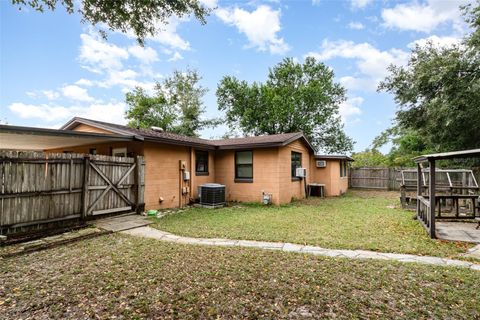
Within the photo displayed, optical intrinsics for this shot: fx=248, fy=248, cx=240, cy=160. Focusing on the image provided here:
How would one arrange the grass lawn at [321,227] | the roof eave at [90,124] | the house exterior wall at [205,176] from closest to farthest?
the grass lawn at [321,227], the roof eave at [90,124], the house exterior wall at [205,176]

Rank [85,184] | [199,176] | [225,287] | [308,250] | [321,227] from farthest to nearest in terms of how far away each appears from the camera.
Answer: [199,176]
[85,184]
[321,227]
[308,250]
[225,287]

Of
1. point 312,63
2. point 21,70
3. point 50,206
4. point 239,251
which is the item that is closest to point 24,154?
point 50,206

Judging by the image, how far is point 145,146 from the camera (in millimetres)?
8258

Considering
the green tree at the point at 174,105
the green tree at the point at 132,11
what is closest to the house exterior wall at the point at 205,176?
the green tree at the point at 132,11

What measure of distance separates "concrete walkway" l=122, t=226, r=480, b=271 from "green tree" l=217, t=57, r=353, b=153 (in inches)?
726

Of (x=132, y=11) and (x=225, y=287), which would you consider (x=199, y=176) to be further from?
(x=225, y=287)

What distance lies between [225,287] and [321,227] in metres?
3.99

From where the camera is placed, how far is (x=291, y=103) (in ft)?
73.6

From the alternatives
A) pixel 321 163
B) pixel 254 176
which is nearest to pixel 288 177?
pixel 254 176

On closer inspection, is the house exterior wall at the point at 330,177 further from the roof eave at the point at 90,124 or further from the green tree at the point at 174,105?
the green tree at the point at 174,105

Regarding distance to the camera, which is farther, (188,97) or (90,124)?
(188,97)

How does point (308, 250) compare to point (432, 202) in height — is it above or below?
below

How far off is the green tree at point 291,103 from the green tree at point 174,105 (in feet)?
8.97

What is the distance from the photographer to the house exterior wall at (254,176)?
10031 millimetres
